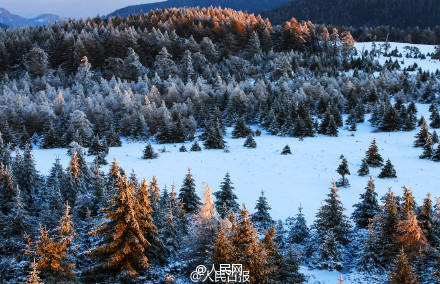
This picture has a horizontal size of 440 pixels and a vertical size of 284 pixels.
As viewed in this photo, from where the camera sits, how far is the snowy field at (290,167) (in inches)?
819

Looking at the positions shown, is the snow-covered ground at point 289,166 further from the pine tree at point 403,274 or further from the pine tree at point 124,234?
the pine tree at point 124,234

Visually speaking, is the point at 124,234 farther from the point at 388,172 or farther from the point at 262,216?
the point at 388,172

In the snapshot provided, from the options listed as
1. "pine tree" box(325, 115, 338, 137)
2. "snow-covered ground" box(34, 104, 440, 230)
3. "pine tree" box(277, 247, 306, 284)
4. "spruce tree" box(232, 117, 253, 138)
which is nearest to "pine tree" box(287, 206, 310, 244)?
"snow-covered ground" box(34, 104, 440, 230)

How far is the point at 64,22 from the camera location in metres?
84.0

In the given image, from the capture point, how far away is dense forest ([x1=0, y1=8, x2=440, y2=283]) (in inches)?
456

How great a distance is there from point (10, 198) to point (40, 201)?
2.23m

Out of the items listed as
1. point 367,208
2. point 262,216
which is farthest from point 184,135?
point 367,208

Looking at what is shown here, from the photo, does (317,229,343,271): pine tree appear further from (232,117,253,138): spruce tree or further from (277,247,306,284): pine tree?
(232,117,253,138): spruce tree

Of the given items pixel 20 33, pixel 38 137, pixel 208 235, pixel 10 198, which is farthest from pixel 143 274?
pixel 20 33

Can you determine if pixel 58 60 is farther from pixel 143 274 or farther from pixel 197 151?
pixel 143 274

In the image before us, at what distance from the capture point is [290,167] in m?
26.5

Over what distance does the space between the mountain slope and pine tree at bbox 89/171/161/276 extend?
178372mm

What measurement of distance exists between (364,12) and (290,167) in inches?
7361

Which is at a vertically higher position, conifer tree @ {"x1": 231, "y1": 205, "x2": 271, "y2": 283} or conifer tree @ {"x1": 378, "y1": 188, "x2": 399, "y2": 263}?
conifer tree @ {"x1": 231, "y1": 205, "x2": 271, "y2": 283}
